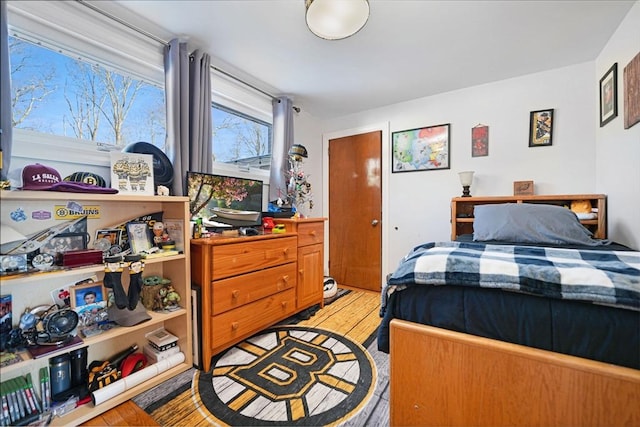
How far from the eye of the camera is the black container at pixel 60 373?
4.21 feet

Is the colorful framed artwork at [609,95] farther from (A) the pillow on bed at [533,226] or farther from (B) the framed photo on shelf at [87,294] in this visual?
(B) the framed photo on shelf at [87,294]

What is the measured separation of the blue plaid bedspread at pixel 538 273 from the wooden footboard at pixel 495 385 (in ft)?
0.68

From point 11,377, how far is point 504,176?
12.2ft

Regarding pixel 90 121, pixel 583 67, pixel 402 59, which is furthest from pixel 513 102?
pixel 90 121

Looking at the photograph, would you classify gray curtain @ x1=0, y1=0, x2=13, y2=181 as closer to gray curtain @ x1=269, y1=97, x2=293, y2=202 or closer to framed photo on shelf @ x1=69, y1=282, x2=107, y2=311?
framed photo on shelf @ x1=69, y1=282, x2=107, y2=311

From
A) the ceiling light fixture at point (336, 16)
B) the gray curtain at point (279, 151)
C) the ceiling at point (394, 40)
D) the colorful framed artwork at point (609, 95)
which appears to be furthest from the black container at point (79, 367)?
the colorful framed artwork at point (609, 95)

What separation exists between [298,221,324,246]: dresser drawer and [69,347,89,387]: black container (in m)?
1.54

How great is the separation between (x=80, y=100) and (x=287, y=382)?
210 centimetres

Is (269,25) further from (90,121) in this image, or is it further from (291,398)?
(291,398)

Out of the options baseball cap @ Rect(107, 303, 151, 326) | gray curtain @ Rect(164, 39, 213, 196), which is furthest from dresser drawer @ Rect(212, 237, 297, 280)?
gray curtain @ Rect(164, 39, 213, 196)

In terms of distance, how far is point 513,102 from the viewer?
2.50 meters

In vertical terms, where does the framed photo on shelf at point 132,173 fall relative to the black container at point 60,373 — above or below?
above

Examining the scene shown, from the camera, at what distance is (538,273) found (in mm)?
890

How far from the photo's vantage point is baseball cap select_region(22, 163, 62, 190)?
1.19 m
